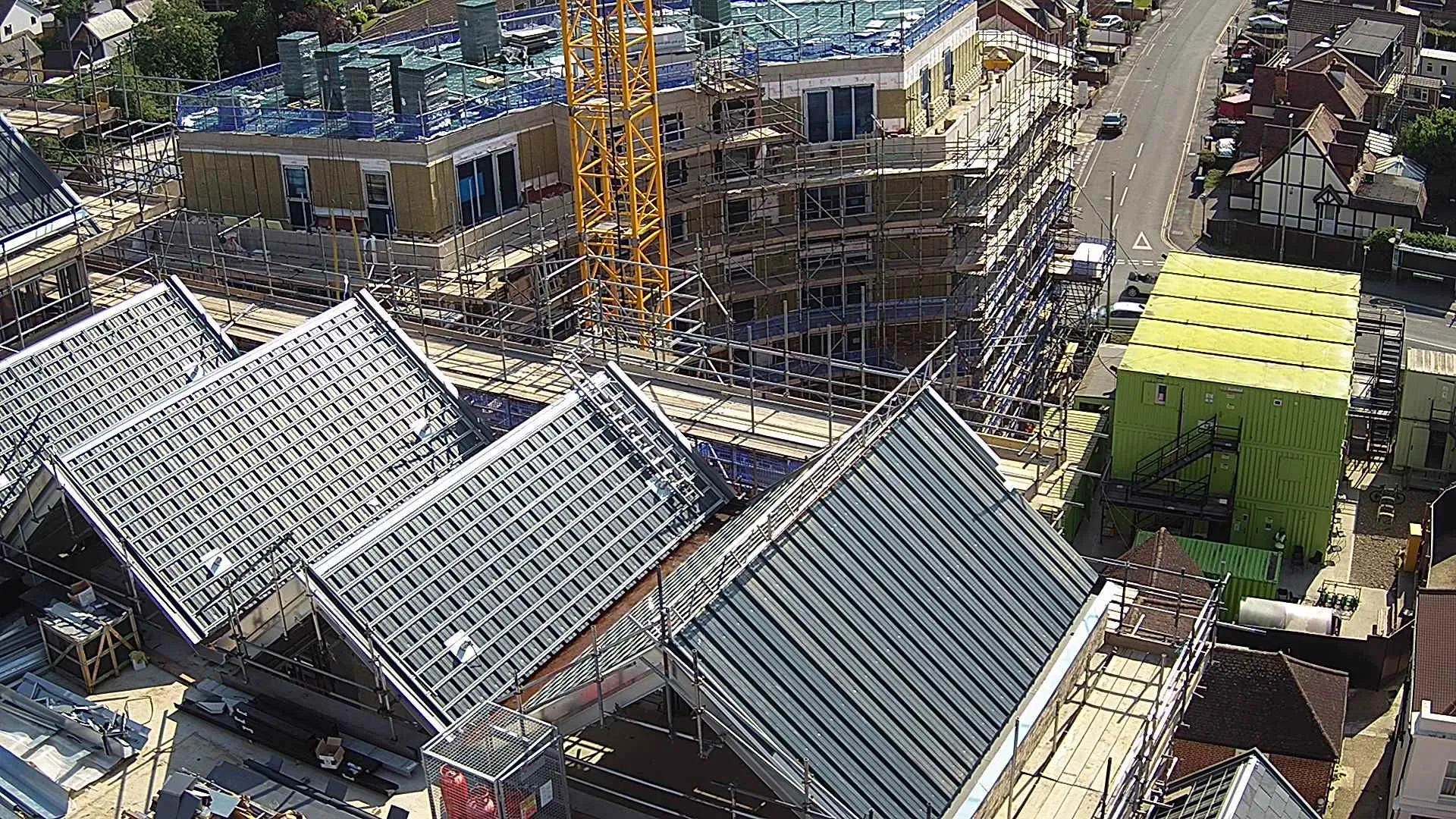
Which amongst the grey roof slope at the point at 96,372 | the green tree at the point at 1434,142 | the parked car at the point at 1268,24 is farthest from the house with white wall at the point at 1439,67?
the grey roof slope at the point at 96,372

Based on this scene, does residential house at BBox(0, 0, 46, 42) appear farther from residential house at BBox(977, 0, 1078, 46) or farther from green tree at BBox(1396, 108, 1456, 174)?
green tree at BBox(1396, 108, 1456, 174)

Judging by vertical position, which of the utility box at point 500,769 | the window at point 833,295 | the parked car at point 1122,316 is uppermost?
the utility box at point 500,769

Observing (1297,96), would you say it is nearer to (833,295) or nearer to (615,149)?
(833,295)

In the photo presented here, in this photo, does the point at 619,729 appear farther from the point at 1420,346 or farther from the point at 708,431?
the point at 1420,346

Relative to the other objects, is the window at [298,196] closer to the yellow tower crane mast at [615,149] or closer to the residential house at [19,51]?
the yellow tower crane mast at [615,149]

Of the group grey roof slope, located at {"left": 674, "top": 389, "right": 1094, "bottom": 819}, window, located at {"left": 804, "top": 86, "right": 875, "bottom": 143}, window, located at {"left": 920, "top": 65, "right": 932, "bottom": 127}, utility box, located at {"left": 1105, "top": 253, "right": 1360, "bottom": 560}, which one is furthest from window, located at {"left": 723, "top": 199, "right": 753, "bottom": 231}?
grey roof slope, located at {"left": 674, "top": 389, "right": 1094, "bottom": 819}

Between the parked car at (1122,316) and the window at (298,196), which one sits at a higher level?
the window at (298,196)
